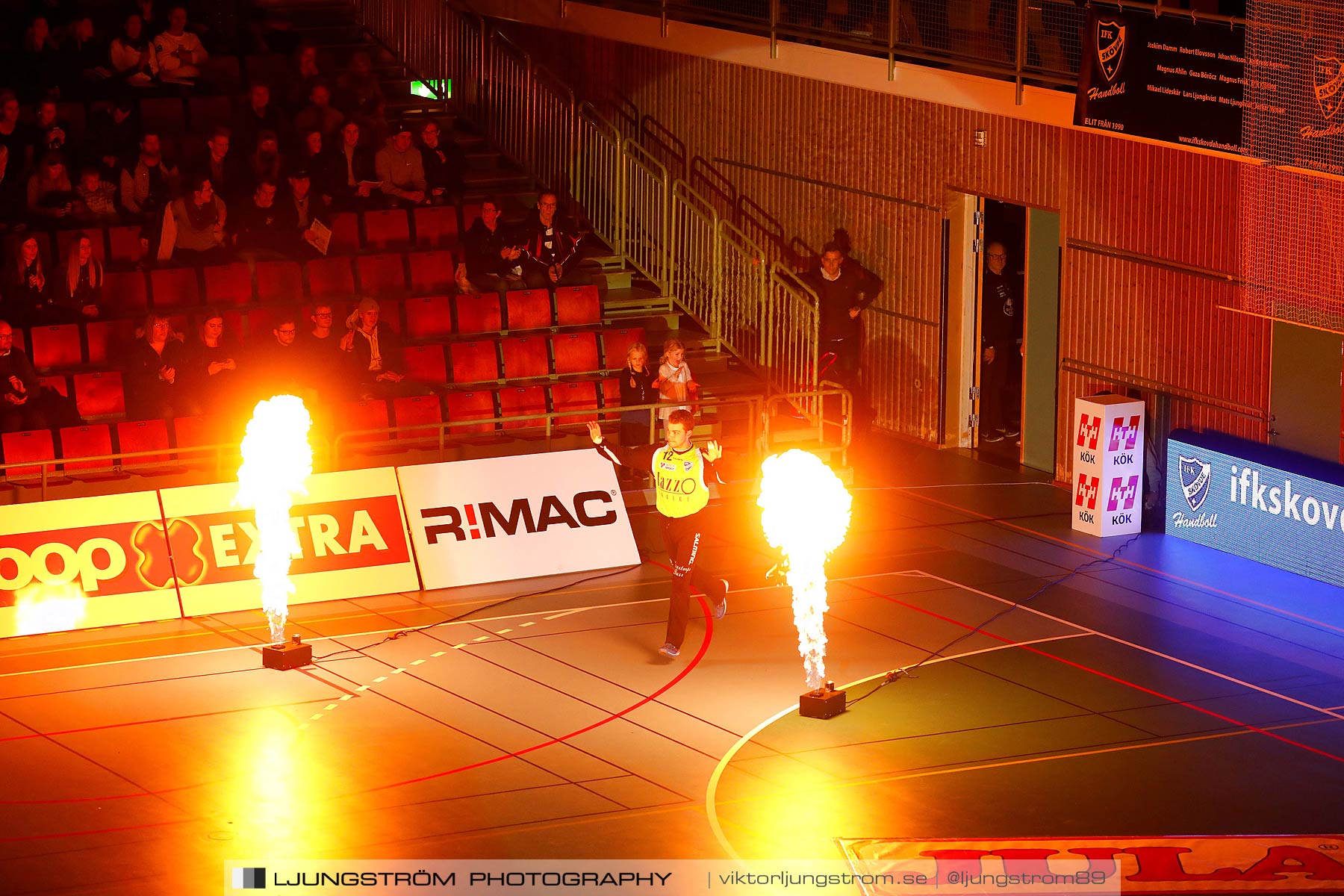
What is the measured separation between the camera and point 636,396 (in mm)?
17484

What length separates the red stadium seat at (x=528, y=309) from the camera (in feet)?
65.3

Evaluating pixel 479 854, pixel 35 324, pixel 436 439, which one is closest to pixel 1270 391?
pixel 436 439

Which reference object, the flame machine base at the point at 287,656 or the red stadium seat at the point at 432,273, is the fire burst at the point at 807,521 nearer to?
the flame machine base at the point at 287,656

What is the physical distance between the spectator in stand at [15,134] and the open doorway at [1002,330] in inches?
391

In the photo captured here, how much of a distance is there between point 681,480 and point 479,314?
6.49m

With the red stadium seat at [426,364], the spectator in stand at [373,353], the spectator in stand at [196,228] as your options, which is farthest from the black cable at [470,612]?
the spectator in stand at [196,228]

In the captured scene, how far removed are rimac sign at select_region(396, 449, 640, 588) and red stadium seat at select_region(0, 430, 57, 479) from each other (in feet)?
10.6

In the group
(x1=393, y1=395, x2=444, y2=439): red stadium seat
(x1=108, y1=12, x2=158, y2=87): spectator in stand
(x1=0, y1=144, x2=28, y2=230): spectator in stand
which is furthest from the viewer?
(x1=108, y1=12, x2=158, y2=87): spectator in stand

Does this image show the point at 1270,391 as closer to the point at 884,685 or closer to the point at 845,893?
the point at 884,685

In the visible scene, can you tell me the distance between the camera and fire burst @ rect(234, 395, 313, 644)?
14.4m

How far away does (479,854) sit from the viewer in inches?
416

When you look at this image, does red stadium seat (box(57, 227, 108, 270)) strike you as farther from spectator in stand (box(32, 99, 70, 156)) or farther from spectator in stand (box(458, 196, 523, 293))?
spectator in stand (box(458, 196, 523, 293))

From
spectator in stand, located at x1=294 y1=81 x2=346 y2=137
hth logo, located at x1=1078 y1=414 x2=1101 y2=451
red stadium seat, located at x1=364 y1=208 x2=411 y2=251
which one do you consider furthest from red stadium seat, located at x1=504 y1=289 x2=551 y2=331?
hth logo, located at x1=1078 y1=414 x2=1101 y2=451

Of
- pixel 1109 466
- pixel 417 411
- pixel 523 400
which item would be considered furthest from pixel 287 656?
pixel 1109 466
